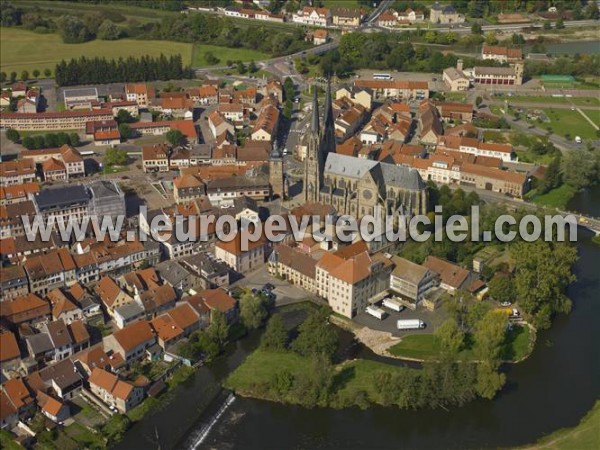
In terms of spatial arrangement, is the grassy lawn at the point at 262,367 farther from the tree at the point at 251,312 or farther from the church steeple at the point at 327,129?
the church steeple at the point at 327,129

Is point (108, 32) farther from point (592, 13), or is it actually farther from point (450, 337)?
point (450, 337)

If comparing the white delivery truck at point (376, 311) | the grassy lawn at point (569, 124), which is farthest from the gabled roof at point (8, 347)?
the grassy lawn at point (569, 124)

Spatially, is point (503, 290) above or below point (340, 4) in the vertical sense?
below

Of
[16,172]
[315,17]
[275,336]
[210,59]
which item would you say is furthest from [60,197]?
[315,17]

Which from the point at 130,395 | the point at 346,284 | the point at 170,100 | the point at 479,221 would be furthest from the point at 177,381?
the point at 170,100

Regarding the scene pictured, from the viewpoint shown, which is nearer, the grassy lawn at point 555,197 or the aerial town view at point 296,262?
the aerial town view at point 296,262

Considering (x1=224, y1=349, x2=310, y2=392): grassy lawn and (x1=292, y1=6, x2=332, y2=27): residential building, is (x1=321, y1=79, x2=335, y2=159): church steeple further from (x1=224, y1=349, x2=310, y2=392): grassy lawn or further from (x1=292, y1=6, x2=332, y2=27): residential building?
(x1=292, y1=6, x2=332, y2=27): residential building
